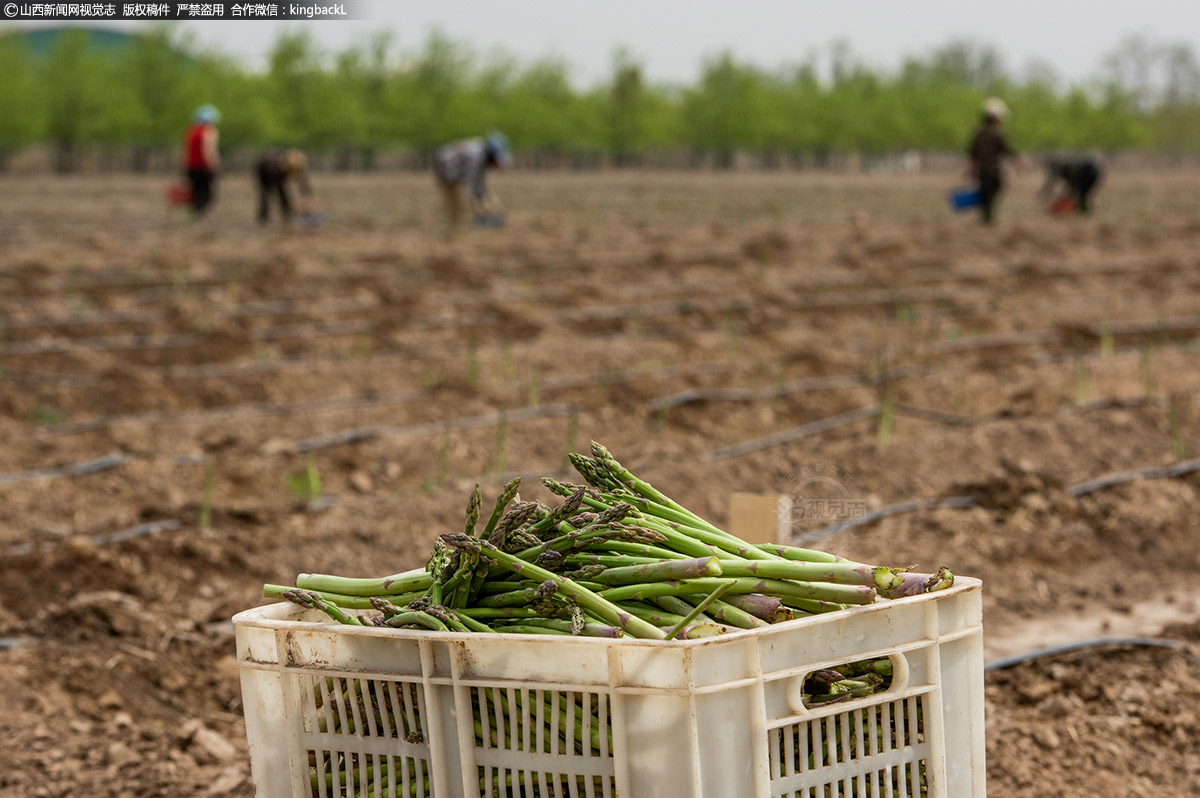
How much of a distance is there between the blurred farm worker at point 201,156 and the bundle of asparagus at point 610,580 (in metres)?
14.9

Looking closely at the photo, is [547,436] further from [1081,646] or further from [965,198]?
[965,198]

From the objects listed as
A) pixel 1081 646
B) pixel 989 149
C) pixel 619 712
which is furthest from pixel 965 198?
pixel 619 712

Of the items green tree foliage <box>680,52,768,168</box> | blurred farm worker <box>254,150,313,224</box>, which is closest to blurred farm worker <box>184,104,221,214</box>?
blurred farm worker <box>254,150,313,224</box>

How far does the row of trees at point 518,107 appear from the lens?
4588 cm

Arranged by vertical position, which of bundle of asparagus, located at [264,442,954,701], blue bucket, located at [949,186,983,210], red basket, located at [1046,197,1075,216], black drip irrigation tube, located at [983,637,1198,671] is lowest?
black drip irrigation tube, located at [983,637,1198,671]

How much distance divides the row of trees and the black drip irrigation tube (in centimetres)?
4501

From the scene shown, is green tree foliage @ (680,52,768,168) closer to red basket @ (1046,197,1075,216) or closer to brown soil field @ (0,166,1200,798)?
red basket @ (1046,197,1075,216)

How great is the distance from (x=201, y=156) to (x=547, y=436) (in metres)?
11.7

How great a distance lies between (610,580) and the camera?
1.79m

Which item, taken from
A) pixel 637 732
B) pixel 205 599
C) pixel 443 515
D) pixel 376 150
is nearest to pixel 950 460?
pixel 443 515

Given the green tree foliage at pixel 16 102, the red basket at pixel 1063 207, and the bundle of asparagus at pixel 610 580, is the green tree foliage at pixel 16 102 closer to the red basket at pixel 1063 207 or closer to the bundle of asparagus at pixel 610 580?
the red basket at pixel 1063 207

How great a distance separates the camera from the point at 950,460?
211 inches

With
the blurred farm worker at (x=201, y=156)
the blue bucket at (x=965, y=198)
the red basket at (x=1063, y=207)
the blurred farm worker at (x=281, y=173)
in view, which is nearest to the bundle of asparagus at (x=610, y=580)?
the blurred farm worker at (x=281, y=173)

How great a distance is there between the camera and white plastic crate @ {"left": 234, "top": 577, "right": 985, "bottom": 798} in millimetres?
1587
